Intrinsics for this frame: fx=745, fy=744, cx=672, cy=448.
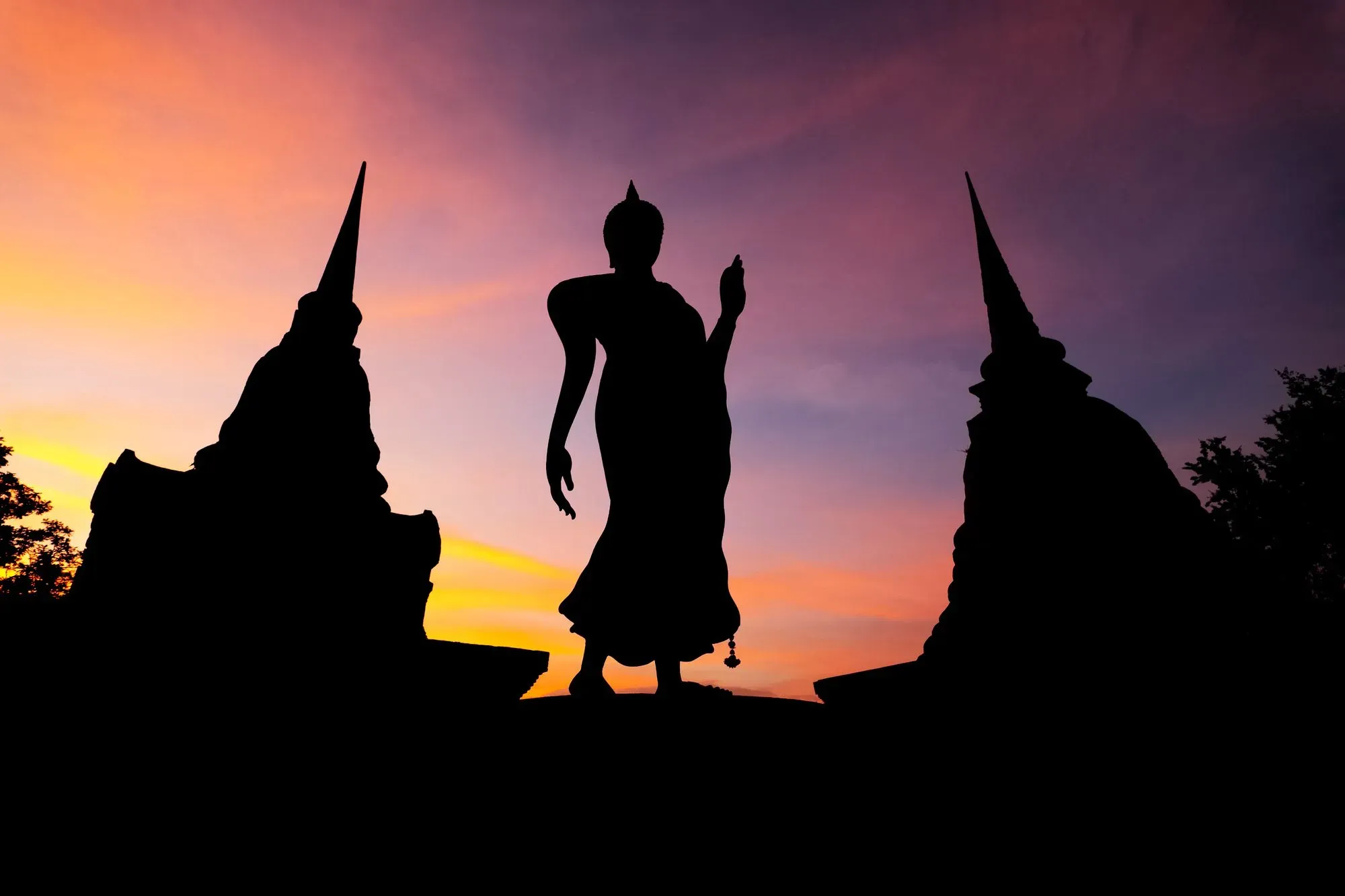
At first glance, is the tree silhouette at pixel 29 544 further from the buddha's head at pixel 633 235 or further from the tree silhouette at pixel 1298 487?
the tree silhouette at pixel 1298 487

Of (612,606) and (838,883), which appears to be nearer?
(838,883)

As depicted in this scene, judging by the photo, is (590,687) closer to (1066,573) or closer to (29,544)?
(1066,573)

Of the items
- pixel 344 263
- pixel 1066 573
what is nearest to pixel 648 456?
pixel 1066 573

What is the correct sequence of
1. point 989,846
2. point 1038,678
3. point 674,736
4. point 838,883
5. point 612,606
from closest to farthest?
1. point 838,883
2. point 989,846
3. point 674,736
4. point 1038,678
5. point 612,606

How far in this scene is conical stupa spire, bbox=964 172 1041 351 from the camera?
5156 millimetres

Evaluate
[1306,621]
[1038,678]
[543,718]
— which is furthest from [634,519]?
[1306,621]

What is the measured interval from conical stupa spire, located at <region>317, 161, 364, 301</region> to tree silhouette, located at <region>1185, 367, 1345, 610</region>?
18226mm

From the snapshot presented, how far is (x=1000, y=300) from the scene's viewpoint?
5348 millimetres

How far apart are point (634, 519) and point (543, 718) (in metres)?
1.23

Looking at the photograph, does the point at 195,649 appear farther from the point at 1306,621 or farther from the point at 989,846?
the point at 1306,621

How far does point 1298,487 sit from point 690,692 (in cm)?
1919

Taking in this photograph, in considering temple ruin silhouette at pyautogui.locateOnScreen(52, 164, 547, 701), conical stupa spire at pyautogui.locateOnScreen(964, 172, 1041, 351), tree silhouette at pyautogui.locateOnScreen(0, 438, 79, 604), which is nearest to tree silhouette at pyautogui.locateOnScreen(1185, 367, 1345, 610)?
conical stupa spire at pyautogui.locateOnScreen(964, 172, 1041, 351)

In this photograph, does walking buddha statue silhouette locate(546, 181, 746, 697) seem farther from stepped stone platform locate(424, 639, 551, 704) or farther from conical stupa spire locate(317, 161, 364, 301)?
conical stupa spire locate(317, 161, 364, 301)

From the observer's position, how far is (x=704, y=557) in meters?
4.50
